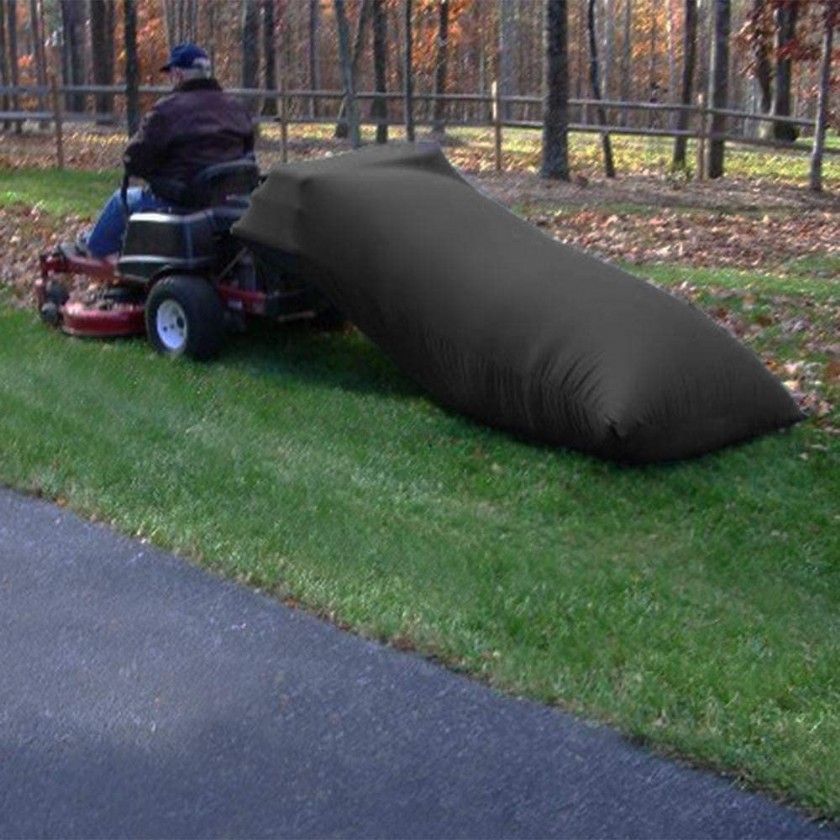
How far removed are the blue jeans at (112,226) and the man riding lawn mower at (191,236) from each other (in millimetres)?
22

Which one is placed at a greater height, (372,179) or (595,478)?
(372,179)

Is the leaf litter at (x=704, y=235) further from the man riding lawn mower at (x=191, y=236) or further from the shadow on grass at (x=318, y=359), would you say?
the shadow on grass at (x=318, y=359)

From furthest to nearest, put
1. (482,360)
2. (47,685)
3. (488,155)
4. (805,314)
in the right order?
(488,155) < (805,314) < (482,360) < (47,685)

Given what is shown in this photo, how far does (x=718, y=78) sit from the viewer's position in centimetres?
2762

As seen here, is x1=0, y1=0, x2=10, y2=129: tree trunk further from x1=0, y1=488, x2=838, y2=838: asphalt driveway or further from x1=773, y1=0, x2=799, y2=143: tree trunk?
x1=0, y1=488, x2=838, y2=838: asphalt driveway

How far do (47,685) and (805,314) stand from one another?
6.94m

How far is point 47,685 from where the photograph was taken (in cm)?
547

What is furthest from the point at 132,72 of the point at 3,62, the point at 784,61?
the point at 3,62

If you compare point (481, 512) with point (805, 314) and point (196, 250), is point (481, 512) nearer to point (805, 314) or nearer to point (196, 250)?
point (196, 250)

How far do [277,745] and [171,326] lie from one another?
5698mm

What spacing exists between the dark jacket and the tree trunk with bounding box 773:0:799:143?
13766mm

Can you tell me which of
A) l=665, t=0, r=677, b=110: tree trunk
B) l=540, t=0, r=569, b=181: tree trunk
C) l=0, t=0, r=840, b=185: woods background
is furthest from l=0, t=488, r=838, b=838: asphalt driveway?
l=665, t=0, r=677, b=110: tree trunk

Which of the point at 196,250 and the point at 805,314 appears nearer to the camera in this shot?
the point at 196,250

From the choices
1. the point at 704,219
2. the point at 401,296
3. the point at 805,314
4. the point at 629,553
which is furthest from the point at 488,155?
the point at 629,553
